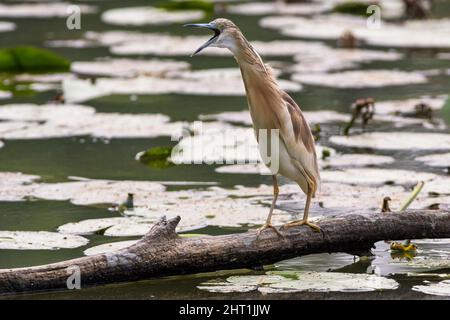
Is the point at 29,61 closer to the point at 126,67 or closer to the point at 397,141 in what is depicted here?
the point at 126,67

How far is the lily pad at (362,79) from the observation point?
8195mm

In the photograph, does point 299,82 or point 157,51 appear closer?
point 299,82

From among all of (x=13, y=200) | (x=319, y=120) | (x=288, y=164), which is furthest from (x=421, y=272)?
(x=319, y=120)

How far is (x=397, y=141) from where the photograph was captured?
6.53 meters

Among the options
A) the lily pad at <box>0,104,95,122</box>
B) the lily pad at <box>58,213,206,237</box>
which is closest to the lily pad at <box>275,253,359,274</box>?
the lily pad at <box>58,213,206,237</box>

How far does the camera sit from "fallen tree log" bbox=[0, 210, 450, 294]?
3.96 metres

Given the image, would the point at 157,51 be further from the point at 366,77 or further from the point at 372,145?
the point at 372,145

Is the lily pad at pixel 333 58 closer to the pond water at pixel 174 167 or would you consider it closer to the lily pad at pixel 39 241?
the pond water at pixel 174 167

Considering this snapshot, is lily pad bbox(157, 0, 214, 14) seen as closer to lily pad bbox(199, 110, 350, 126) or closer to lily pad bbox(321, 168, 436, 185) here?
lily pad bbox(199, 110, 350, 126)

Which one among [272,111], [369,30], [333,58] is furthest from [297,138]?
[369,30]

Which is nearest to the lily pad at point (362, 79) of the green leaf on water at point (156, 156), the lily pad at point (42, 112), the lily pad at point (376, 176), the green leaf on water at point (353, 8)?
the lily pad at point (42, 112)

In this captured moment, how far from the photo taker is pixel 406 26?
11008 mm

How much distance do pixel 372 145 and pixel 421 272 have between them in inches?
89.2

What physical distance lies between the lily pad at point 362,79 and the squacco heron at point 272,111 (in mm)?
3764
